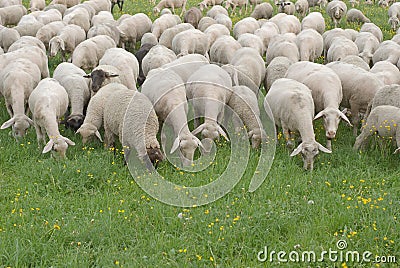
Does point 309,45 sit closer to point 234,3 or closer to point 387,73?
point 387,73

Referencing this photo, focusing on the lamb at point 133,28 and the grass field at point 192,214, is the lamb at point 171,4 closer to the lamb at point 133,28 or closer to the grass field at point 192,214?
the lamb at point 133,28

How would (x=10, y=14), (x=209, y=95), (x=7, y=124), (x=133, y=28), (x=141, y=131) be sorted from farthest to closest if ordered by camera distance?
(x=10, y=14)
(x=133, y=28)
(x=209, y=95)
(x=7, y=124)
(x=141, y=131)

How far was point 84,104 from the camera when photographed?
396 inches

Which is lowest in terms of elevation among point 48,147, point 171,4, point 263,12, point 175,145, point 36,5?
point 36,5

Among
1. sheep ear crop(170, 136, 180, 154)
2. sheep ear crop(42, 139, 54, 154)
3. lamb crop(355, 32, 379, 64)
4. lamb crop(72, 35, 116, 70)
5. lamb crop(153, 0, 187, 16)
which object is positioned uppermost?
sheep ear crop(170, 136, 180, 154)

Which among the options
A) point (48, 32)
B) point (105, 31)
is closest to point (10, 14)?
point (48, 32)

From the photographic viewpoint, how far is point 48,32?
14578mm

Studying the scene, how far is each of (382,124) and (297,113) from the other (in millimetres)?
1346

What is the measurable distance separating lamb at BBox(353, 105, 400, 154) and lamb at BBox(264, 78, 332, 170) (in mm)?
933

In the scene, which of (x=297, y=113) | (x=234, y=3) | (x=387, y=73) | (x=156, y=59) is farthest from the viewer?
(x=234, y=3)

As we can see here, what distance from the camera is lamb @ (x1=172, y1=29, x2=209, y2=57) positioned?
13352 millimetres

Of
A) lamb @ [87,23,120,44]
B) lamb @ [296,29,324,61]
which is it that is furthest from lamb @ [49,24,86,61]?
lamb @ [296,29,324,61]

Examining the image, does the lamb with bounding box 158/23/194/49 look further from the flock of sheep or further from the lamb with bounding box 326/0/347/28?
the lamb with bounding box 326/0/347/28

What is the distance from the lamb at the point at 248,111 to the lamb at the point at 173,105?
0.96m
